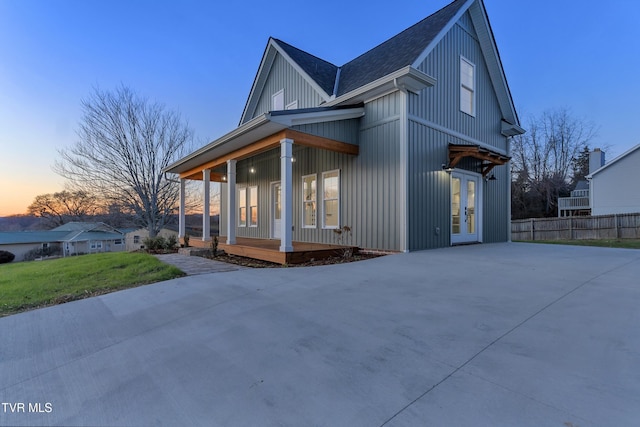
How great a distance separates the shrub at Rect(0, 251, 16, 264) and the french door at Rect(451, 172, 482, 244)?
36.3 meters

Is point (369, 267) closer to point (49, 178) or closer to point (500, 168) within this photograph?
point (500, 168)

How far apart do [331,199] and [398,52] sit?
186 inches

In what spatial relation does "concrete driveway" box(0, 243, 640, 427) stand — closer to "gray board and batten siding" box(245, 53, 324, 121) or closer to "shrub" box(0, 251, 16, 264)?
"gray board and batten siding" box(245, 53, 324, 121)

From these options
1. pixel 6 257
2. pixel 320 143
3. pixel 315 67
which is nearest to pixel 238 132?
pixel 320 143

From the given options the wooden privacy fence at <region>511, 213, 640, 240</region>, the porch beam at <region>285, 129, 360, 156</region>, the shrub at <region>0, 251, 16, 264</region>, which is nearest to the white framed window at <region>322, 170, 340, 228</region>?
the porch beam at <region>285, 129, 360, 156</region>

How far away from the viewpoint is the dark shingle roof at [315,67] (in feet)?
31.5

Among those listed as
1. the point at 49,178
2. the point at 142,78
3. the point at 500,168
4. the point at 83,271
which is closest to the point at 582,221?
the point at 500,168

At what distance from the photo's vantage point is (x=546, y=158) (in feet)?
88.3

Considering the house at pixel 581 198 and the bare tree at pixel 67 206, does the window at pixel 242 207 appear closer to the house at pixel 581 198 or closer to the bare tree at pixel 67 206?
the bare tree at pixel 67 206

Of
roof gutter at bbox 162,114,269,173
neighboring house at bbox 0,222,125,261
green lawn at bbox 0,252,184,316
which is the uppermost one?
roof gutter at bbox 162,114,269,173

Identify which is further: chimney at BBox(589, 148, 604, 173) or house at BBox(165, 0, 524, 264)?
chimney at BBox(589, 148, 604, 173)

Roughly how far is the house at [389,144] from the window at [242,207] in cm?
121

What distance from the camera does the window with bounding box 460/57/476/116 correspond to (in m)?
8.83

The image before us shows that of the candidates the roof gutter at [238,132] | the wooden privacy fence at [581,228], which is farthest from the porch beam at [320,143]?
the wooden privacy fence at [581,228]
